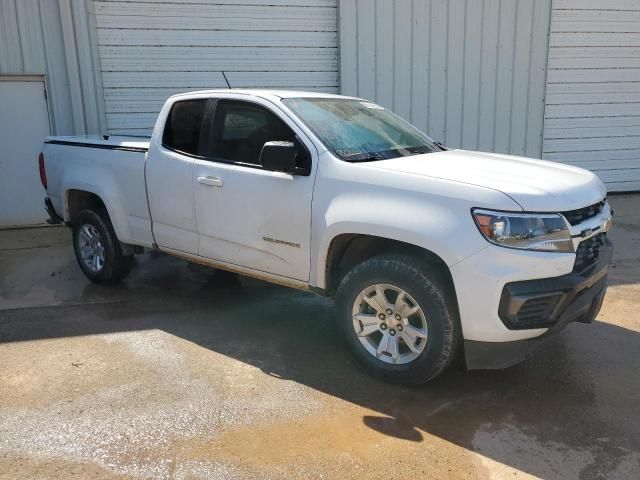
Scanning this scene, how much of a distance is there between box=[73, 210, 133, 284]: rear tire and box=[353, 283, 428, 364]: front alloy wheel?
2918mm

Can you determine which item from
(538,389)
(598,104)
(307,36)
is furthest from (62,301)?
(598,104)

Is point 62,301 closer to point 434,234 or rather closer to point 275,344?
point 275,344

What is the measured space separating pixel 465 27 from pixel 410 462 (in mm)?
8151

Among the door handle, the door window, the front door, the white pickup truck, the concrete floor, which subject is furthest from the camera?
the door handle

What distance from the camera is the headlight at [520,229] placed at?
3.32m

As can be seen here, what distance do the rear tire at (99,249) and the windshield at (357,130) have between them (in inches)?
96.0

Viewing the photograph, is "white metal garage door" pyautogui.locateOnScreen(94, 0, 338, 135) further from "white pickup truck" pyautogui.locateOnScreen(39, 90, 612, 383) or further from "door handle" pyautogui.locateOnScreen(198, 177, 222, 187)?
"door handle" pyautogui.locateOnScreen(198, 177, 222, 187)

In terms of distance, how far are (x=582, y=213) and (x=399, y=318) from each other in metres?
1.30

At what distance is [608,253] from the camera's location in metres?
3.94

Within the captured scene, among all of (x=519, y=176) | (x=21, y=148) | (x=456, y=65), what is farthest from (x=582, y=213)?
(x=21, y=148)

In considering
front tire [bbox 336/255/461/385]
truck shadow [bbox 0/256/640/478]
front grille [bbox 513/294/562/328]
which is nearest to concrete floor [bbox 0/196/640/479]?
truck shadow [bbox 0/256/640/478]

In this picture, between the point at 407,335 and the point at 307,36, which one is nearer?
the point at 407,335

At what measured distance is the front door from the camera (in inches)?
164

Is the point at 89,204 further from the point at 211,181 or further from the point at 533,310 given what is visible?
the point at 533,310
